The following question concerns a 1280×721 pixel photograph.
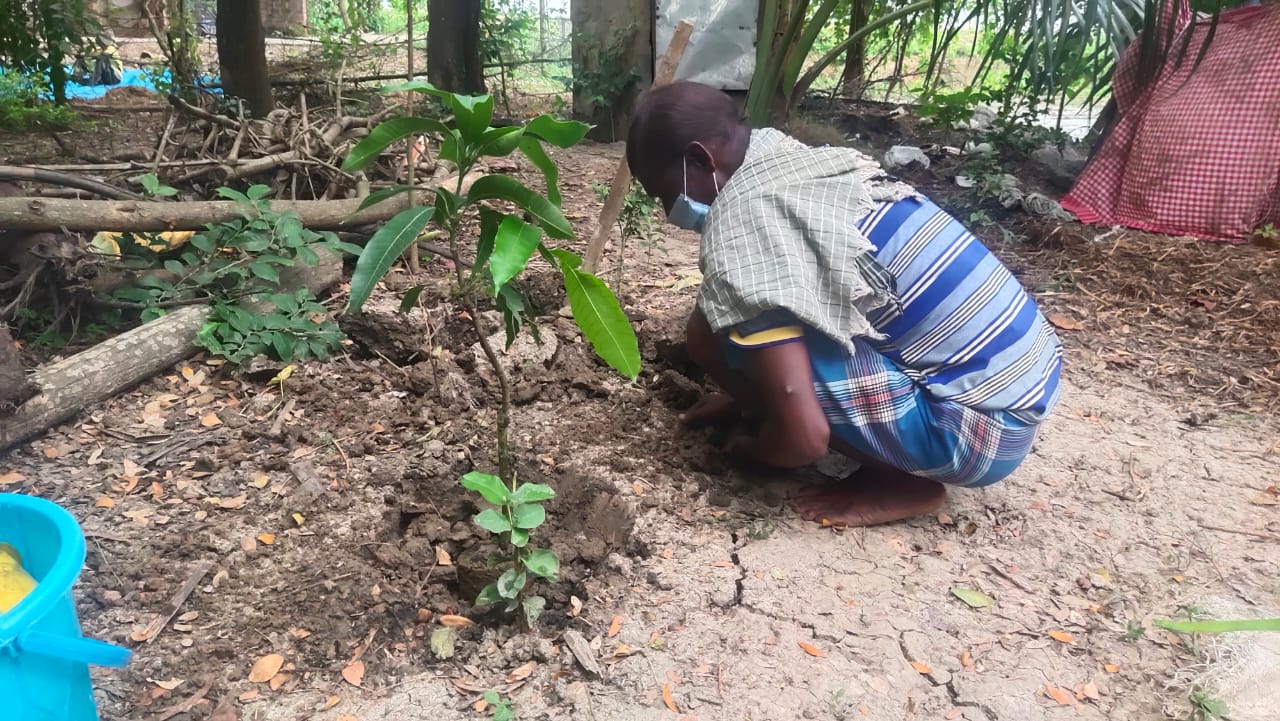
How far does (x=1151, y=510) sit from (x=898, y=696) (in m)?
1.06

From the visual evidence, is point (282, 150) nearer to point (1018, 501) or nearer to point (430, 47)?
point (430, 47)

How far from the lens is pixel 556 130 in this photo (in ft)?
4.62

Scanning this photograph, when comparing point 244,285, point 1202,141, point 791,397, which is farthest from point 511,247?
point 1202,141

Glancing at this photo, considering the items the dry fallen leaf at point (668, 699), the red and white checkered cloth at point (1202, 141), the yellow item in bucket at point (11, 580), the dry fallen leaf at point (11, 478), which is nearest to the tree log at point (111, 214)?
the dry fallen leaf at point (11, 478)

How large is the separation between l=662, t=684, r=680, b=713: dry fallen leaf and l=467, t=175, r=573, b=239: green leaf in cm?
85

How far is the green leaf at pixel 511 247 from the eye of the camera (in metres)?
1.30

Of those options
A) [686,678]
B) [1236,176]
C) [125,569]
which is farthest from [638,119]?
[1236,176]

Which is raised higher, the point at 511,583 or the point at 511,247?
the point at 511,247

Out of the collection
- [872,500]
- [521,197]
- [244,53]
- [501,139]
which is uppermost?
[244,53]

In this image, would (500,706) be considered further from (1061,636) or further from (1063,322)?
(1063,322)

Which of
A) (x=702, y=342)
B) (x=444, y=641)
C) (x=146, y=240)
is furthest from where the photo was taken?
(x=146, y=240)

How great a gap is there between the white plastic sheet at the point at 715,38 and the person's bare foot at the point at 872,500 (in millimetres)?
4470

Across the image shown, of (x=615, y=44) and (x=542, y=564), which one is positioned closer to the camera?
(x=542, y=564)

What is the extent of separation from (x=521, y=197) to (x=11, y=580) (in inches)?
38.8
